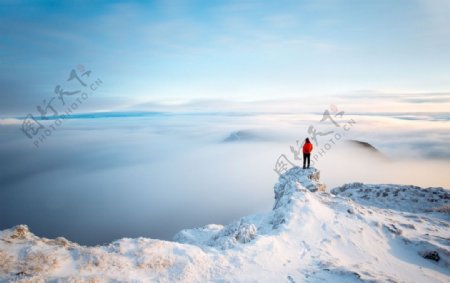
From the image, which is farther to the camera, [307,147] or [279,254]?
[307,147]

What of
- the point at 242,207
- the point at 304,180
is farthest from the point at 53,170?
the point at 304,180

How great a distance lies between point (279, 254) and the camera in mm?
7996

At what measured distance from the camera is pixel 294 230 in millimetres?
9828

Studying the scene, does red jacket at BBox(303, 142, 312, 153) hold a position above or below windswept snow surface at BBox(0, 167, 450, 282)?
above

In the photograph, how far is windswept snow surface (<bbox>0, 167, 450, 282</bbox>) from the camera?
6.12 metres

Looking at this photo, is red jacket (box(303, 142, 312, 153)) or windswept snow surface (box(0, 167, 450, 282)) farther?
red jacket (box(303, 142, 312, 153))

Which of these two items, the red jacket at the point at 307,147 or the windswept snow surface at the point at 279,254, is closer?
the windswept snow surface at the point at 279,254

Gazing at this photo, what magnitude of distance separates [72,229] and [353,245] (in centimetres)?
7819

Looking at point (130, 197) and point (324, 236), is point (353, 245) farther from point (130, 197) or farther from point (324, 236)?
point (130, 197)

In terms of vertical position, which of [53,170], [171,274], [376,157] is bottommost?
A: [53,170]

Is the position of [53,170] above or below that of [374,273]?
below

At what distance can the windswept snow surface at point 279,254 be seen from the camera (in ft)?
20.1

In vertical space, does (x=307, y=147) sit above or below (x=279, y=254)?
above

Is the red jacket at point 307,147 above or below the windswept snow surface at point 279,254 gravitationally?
above
